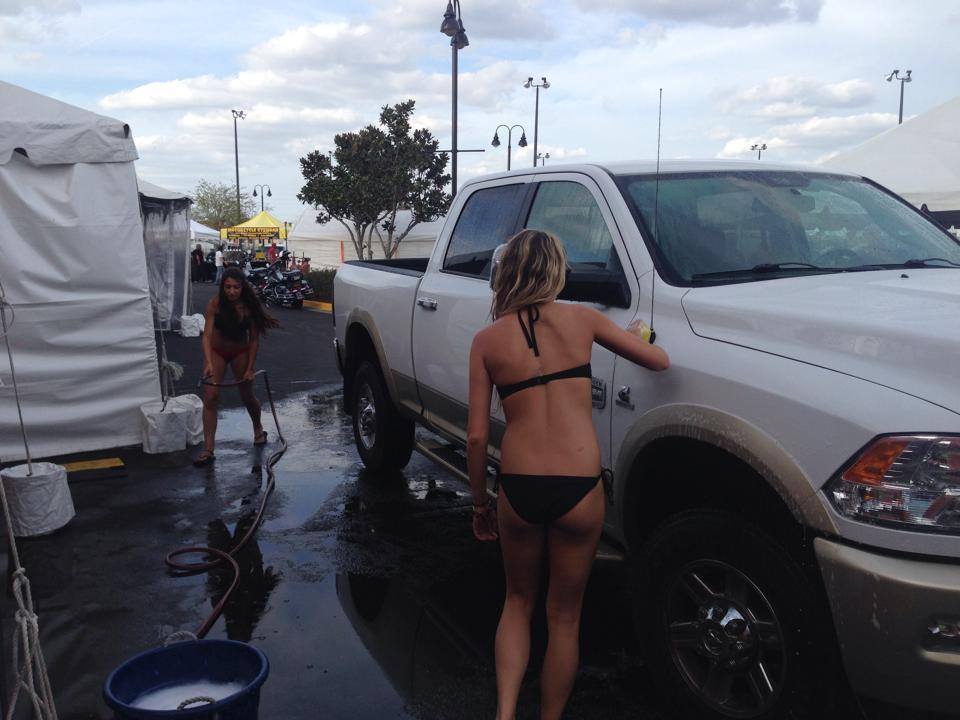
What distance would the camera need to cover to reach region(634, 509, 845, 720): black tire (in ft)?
8.46

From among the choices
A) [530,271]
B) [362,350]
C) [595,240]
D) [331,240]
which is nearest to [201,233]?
[331,240]

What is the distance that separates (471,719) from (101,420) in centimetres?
546

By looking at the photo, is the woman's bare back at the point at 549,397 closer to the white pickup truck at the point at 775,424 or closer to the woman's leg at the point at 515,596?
the woman's leg at the point at 515,596

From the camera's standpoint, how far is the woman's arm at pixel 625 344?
2932mm

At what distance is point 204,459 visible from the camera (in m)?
7.13

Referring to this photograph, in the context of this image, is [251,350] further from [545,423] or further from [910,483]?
[910,483]

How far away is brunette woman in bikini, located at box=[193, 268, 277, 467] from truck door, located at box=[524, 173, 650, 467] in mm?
3680

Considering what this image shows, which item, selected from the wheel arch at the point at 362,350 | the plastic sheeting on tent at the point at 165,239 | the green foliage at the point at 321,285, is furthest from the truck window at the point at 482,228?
the green foliage at the point at 321,285

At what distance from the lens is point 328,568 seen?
492cm

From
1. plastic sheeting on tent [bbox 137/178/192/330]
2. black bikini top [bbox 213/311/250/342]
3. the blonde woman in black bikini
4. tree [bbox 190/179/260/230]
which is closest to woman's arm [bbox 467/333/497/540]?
the blonde woman in black bikini

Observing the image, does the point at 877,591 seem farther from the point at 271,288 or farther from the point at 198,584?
the point at 271,288

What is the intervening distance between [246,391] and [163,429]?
76 cm

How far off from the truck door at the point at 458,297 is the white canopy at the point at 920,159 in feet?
33.7

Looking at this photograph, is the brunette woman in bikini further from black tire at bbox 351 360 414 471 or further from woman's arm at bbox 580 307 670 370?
woman's arm at bbox 580 307 670 370
